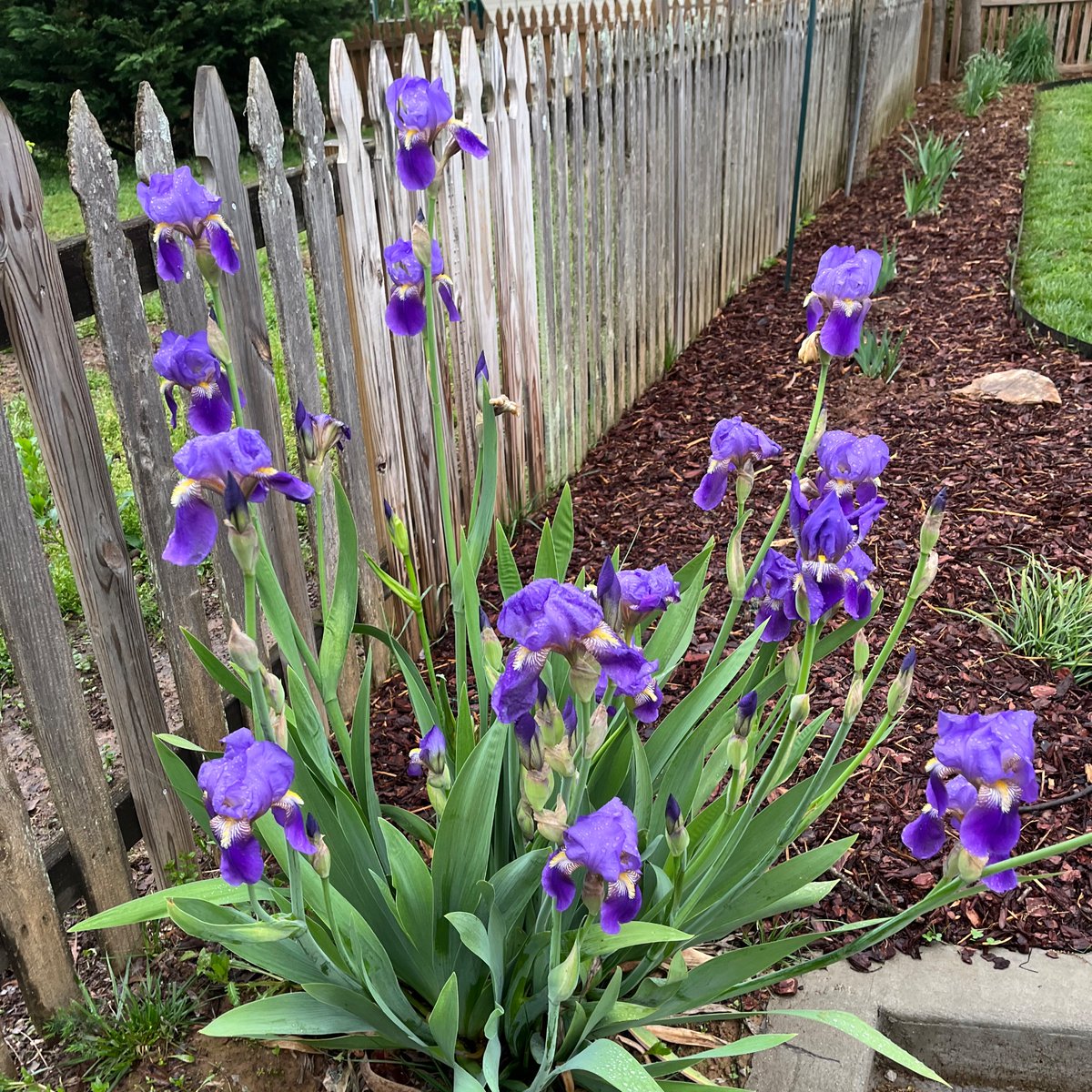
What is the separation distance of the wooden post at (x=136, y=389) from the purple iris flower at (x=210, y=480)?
1.65 ft

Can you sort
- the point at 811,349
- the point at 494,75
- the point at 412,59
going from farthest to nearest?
1. the point at 494,75
2. the point at 412,59
3. the point at 811,349

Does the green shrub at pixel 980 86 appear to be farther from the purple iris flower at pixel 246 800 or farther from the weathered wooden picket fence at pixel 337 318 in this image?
the purple iris flower at pixel 246 800

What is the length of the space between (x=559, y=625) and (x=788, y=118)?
6.10m

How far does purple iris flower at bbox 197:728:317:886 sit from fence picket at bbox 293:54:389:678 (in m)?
1.34

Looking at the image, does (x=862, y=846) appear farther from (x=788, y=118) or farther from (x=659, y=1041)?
(x=788, y=118)

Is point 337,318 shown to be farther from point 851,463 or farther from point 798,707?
point 798,707

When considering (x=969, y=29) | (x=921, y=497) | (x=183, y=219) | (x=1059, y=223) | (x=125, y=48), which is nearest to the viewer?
(x=183, y=219)

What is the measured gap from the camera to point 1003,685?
261 cm

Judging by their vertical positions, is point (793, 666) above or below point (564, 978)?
above

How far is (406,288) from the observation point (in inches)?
66.6

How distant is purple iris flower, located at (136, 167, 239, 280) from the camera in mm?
1379

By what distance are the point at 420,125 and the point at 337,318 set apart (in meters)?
0.95

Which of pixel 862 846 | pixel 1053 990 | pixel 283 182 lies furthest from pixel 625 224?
pixel 1053 990

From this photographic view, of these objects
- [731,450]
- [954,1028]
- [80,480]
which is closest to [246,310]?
[80,480]
